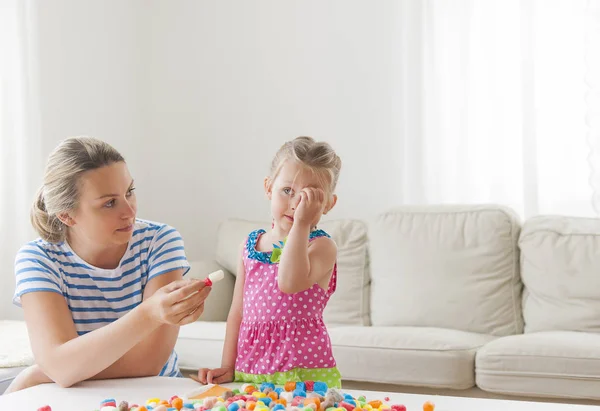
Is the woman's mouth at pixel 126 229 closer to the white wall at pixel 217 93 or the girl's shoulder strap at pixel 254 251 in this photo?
the girl's shoulder strap at pixel 254 251

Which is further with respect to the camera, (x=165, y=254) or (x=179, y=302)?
(x=165, y=254)

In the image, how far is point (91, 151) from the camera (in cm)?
171

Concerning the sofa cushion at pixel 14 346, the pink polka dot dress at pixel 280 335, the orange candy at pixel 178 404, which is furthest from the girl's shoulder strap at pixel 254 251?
the sofa cushion at pixel 14 346

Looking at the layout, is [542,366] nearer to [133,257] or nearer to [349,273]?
[349,273]

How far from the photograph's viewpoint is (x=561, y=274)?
331 cm

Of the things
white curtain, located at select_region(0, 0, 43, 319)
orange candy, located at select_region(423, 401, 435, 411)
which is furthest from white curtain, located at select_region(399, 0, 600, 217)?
orange candy, located at select_region(423, 401, 435, 411)

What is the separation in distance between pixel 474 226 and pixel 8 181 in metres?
2.29

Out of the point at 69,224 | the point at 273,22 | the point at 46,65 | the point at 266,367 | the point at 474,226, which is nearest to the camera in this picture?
the point at 266,367

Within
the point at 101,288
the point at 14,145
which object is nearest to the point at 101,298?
the point at 101,288

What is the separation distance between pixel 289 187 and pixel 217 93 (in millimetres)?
3117

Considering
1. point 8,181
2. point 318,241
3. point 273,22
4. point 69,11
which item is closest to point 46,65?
point 69,11

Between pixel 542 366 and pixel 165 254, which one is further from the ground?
pixel 165 254

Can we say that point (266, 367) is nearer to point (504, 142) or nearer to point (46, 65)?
point (504, 142)

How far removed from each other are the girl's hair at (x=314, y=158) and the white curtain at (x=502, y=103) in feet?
7.56
